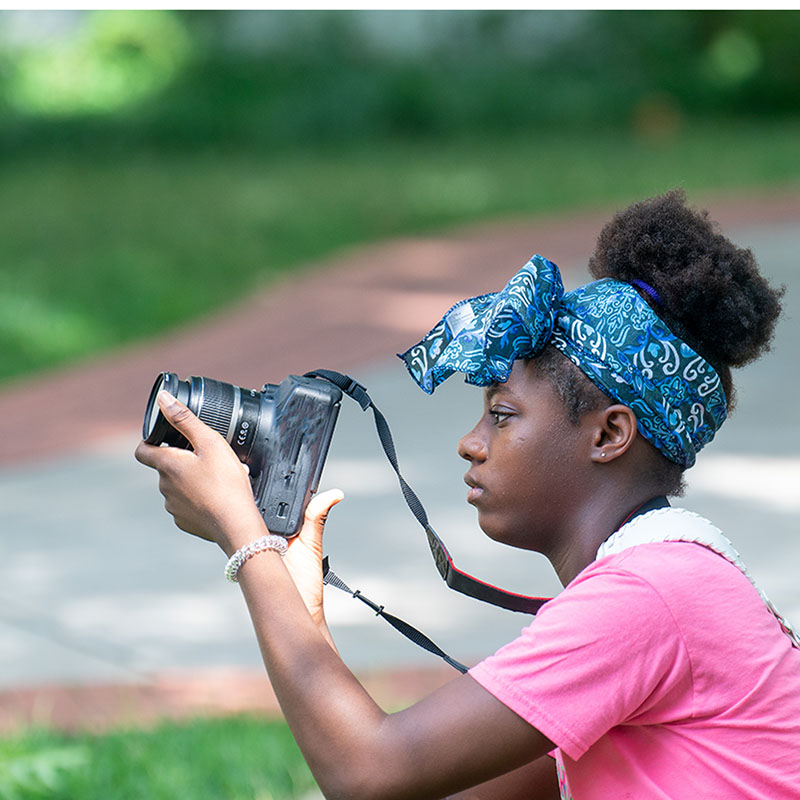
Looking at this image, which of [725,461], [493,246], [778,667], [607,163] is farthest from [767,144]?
[778,667]

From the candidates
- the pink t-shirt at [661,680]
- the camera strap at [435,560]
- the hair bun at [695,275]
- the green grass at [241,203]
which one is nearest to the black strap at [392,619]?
the camera strap at [435,560]

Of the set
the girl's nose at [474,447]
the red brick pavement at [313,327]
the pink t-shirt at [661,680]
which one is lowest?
the pink t-shirt at [661,680]

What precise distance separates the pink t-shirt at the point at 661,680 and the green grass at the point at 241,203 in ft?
26.7

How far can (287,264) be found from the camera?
40.1ft

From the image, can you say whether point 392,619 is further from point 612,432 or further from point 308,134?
point 308,134

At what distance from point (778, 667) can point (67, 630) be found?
365cm

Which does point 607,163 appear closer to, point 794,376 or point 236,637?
point 794,376

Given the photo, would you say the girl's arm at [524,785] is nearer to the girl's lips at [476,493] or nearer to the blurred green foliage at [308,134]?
the girl's lips at [476,493]

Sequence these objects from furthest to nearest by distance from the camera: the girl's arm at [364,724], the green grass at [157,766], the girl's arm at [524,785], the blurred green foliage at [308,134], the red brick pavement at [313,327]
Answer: the blurred green foliage at [308,134]
the red brick pavement at [313,327]
the green grass at [157,766]
the girl's arm at [524,785]
the girl's arm at [364,724]

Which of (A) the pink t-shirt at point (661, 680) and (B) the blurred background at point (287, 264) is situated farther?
(B) the blurred background at point (287, 264)

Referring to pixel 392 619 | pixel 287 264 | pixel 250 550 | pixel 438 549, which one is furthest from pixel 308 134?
pixel 250 550

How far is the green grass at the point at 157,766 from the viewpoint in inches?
138

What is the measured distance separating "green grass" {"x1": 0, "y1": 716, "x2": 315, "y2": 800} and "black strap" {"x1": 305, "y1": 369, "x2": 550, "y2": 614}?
1527mm

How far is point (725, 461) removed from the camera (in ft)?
22.4
